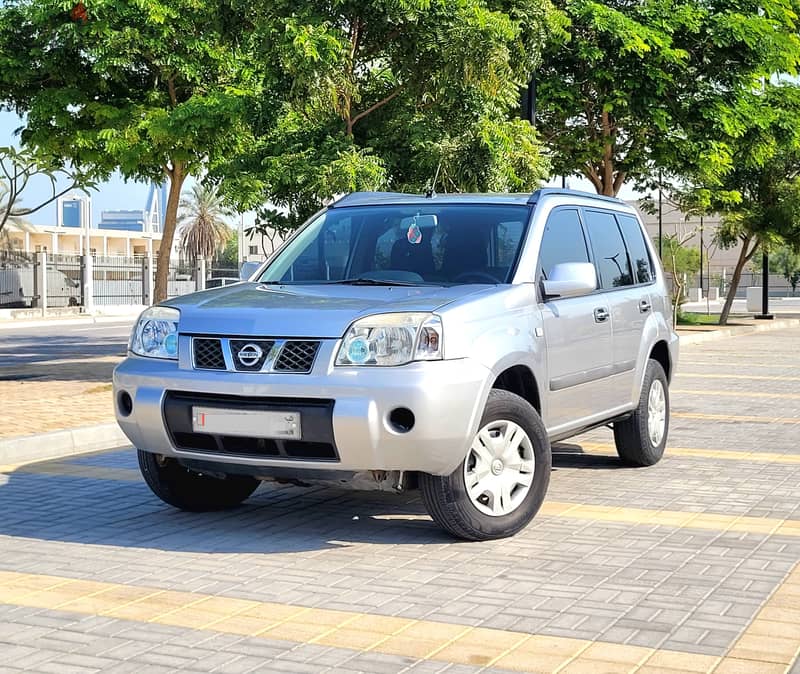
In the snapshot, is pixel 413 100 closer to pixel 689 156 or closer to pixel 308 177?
pixel 308 177

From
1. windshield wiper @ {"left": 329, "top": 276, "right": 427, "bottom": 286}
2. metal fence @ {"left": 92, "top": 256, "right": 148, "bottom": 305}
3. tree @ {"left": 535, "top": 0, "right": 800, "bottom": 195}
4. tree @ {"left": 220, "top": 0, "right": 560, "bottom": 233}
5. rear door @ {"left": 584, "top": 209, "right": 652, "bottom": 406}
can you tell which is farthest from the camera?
metal fence @ {"left": 92, "top": 256, "right": 148, "bottom": 305}

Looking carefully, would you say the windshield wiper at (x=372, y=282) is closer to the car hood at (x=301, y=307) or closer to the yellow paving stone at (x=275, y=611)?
the car hood at (x=301, y=307)

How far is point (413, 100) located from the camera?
52.1ft

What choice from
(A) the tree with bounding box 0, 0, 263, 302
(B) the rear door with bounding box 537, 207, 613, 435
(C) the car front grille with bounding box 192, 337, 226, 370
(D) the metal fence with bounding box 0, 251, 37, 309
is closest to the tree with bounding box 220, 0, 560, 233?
(A) the tree with bounding box 0, 0, 263, 302

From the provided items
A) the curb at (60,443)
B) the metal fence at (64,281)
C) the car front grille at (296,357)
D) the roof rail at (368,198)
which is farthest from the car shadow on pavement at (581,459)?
the metal fence at (64,281)

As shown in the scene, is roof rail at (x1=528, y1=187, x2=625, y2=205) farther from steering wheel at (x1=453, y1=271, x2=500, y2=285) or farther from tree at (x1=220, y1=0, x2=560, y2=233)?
tree at (x1=220, y1=0, x2=560, y2=233)

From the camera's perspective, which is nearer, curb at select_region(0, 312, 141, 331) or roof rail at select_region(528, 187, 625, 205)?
roof rail at select_region(528, 187, 625, 205)

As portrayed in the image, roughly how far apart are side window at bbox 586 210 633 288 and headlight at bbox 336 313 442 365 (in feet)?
7.74

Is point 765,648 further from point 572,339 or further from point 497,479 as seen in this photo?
point 572,339

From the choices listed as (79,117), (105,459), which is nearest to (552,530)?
(105,459)

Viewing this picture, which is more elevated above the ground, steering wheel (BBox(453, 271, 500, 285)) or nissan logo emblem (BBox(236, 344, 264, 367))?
steering wheel (BBox(453, 271, 500, 285))

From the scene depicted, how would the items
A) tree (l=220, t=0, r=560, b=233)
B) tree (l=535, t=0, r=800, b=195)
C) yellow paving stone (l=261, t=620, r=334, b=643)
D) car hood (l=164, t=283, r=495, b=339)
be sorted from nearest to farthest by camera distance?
yellow paving stone (l=261, t=620, r=334, b=643) → car hood (l=164, t=283, r=495, b=339) → tree (l=220, t=0, r=560, b=233) → tree (l=535, t=0, r=800, b=195)

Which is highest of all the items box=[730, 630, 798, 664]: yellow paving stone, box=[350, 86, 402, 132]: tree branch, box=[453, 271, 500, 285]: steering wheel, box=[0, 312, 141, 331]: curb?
box=[350, 86, 402, 132]: tree branch

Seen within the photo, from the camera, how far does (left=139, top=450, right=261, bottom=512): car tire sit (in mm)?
7145
